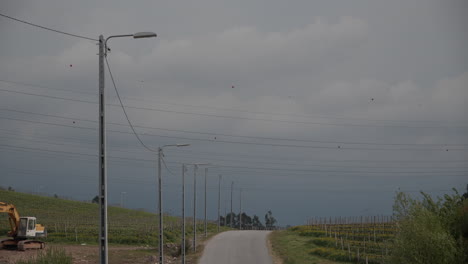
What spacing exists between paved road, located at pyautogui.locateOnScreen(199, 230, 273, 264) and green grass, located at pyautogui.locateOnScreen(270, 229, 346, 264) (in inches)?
58.1

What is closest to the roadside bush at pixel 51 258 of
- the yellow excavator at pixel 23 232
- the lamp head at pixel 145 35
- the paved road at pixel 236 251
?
the lamp head at pixel 145 35

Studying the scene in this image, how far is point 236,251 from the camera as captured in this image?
6531 centimetres

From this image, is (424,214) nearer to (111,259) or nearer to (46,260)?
(46,260)

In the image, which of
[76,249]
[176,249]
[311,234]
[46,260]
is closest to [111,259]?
[76,249]

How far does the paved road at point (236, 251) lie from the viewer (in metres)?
57.8

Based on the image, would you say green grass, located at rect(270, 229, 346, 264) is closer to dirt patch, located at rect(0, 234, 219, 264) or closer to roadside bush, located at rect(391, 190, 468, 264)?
dirt patch, located at rect(0, 234, 219, 264)

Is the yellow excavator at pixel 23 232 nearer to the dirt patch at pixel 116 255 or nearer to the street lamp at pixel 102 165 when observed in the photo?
the dirt patch at pixel 116 255

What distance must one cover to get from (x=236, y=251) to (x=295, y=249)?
6.72 meters

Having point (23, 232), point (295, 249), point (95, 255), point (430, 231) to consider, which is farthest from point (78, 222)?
point (430, 231)

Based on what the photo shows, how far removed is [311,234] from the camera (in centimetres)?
8269

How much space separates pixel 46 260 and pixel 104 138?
1616 centimetres

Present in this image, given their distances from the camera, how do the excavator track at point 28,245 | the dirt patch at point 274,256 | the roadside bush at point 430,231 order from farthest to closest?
1. the dirt patch at point 274,256
2. the excavator track at point 28,245
3. the roadside bush at point 430,231

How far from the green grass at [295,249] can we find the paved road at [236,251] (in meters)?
1.48

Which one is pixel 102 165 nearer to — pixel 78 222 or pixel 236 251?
pixel 236 251
